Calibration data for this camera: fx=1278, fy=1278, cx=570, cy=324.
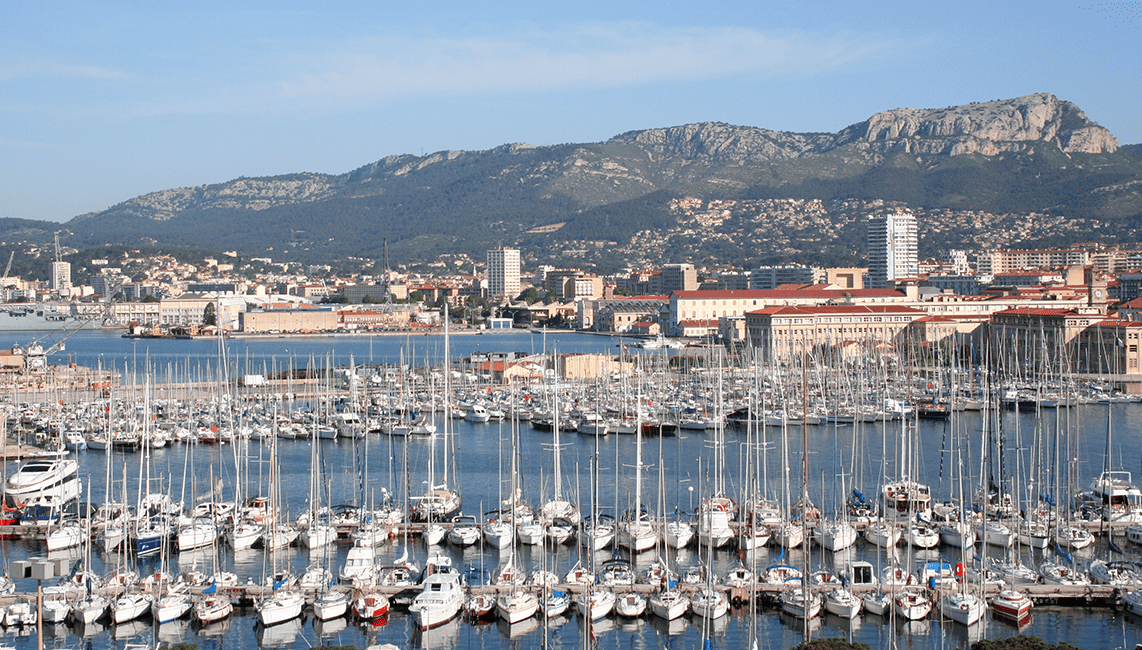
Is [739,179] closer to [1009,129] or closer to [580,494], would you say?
[1009,129]

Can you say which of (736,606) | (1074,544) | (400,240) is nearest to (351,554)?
(736,606)

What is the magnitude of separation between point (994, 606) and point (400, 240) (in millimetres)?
162740

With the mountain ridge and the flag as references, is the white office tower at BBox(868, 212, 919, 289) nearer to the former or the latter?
the mountain ridge

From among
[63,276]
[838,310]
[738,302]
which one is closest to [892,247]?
[738,302]

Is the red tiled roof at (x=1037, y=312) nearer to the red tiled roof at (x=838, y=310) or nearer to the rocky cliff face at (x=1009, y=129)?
the red tiled roof at (x=838, y=310)

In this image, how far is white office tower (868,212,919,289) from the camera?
308 ft

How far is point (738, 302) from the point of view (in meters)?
64.6

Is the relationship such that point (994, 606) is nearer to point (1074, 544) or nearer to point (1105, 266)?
point (1074, 544)

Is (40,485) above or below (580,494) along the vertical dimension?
above

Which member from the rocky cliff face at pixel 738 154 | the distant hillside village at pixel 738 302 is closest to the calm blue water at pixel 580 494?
the distant hillside village at pixel 738 302

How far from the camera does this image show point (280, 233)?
19388 centimetres

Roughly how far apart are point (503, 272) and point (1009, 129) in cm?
6861

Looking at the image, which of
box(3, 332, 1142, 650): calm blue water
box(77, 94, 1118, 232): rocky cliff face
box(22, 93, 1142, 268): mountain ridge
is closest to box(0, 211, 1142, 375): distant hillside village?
box(3, 332, 1142, 650): calm blue water

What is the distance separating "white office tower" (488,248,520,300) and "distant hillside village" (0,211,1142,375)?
13cm
